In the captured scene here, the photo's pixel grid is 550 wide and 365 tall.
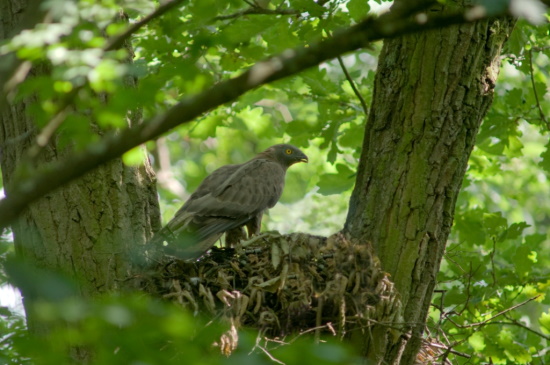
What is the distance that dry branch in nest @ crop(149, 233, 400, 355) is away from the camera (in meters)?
3.58

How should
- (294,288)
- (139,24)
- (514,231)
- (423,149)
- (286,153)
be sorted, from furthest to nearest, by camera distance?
1. (286,153)
2. (514,231)
3. (423,149)
4. (294,288)
5. (139,24)

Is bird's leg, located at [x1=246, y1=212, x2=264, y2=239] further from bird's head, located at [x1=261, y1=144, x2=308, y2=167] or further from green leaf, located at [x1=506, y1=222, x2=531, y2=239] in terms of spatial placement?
green leaf, located at [x1=506, y1=222, x2=531, y2=239]

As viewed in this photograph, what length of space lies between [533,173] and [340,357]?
9619 millimetres

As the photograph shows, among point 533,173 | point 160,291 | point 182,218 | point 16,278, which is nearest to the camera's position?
point 16,278

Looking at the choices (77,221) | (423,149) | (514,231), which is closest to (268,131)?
(514,231)

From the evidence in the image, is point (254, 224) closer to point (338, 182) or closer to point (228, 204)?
point (228, 204)

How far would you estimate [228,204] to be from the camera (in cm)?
603

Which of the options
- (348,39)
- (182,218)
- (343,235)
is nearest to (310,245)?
(343,235)

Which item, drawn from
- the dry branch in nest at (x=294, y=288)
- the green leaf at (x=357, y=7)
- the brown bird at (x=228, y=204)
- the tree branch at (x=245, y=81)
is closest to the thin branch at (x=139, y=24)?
the tree branch at (x=245, y=81)

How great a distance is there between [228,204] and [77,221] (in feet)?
7.48

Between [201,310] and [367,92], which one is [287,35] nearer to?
[367,92]

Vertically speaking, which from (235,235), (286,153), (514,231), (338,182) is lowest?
(235,235)

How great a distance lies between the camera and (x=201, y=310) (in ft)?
12.1

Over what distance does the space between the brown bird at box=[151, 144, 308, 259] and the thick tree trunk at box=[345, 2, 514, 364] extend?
141cm
